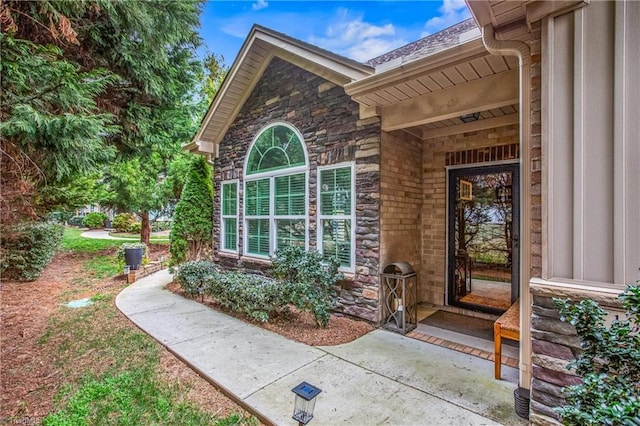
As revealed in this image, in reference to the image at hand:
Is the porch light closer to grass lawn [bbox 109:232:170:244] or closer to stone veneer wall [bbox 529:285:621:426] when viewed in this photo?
stone veneer wall [bbox 529:285:621:426]

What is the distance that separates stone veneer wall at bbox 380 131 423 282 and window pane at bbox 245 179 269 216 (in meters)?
2.82

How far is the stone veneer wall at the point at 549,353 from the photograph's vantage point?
2109mm

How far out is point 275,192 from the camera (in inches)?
250

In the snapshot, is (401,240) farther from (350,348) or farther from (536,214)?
(536,214)

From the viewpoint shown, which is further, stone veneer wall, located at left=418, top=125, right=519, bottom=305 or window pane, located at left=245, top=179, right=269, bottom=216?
window pane, located at left=245, top=179, right=269, bottom=216

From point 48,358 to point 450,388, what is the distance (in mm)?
4997

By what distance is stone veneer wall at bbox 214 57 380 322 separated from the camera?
4.68m

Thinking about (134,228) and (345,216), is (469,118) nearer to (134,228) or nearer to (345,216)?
(345,216)

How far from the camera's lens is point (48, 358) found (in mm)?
3980

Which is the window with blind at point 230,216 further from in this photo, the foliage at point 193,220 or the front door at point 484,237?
the front door at point 484,237

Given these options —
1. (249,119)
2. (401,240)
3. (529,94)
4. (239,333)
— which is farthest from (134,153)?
(529,94)

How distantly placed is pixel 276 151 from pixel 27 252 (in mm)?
7291

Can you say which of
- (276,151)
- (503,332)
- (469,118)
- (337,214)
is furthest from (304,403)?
(276,151)

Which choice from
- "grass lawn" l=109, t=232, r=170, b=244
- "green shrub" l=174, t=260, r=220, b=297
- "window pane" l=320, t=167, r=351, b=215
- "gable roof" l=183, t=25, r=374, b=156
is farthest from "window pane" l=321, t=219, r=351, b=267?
"grass lawn" l=109, t=232, r=170, b=244
